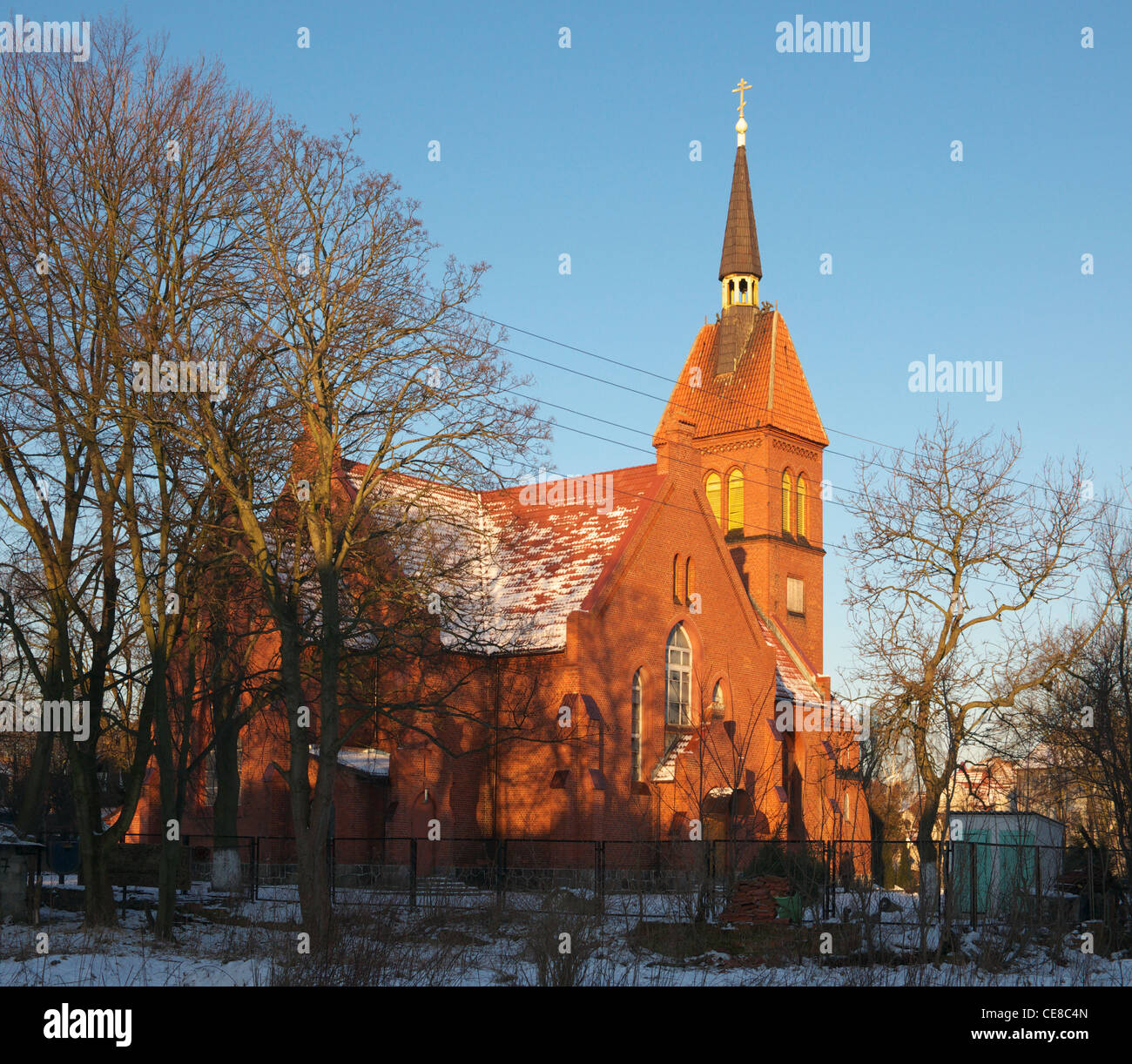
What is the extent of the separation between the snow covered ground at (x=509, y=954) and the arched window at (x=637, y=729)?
1186 cm

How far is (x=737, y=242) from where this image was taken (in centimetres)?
6047

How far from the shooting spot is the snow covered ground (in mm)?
13320

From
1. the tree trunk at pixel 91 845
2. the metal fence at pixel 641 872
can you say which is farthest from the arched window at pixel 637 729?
the tree trunk at pixel 91 845

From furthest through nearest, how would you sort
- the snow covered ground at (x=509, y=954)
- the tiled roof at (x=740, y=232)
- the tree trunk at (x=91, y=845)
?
the tiled roof at (x=740, y=232), the tree trunk at (x=91, y=845), the snow covered ground at (x=509, y=954)

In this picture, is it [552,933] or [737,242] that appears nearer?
[552,933]

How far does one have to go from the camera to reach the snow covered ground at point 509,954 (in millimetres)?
13320

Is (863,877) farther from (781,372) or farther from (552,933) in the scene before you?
(781,372)

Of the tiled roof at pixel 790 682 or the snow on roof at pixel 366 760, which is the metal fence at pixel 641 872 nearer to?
the snow on roof at pixel 366 760

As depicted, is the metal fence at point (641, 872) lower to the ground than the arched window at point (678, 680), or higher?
lower

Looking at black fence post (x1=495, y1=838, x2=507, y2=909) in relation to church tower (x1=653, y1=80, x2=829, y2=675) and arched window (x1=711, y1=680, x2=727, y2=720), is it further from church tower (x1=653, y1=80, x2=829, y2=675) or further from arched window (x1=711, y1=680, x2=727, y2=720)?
church tower (x1=653, y1=80, x2=829, y2=675)

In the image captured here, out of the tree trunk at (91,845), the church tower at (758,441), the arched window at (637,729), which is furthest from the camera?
the church tower at (758,441)

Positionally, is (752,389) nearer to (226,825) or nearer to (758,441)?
(758,441)
